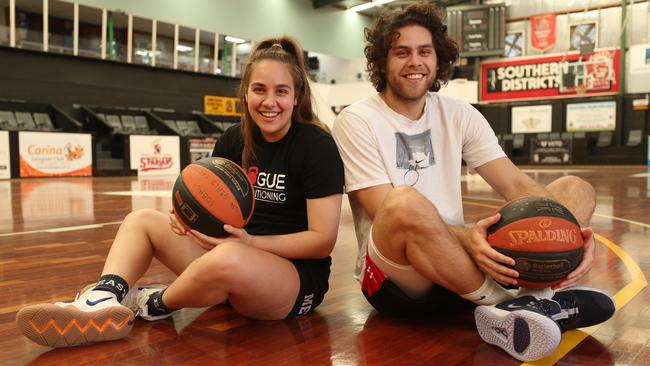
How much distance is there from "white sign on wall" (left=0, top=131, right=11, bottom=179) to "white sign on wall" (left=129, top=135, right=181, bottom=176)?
8.05ft

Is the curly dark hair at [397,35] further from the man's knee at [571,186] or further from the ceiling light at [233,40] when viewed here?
the ceiling light at [233,40]

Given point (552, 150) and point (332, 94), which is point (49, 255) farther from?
point (332, 94)

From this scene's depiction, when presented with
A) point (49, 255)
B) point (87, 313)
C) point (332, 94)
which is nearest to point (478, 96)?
point (332, 94)

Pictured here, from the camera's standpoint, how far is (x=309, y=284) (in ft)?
5.39

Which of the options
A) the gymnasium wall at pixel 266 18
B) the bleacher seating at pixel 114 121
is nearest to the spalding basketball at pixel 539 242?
the bleacher seating at pixel 114 121

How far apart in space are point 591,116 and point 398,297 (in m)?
15.9

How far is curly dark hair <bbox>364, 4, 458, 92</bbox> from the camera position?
1.86 meters

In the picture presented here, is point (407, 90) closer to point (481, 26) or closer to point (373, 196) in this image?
point (373, 196)

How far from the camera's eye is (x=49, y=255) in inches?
113

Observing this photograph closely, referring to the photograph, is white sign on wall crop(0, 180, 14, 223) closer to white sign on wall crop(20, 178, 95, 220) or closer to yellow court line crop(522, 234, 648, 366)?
white sign on wall crop(20, 178, 95, 220)

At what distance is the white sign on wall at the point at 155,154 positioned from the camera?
1241 cm

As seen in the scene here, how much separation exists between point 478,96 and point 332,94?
5059mm

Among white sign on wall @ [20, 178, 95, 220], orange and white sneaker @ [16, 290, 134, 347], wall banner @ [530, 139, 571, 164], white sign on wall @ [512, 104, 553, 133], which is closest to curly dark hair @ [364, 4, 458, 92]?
orange and white sneaker @ [16, 290, 134, 347]

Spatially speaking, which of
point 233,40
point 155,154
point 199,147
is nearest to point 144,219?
point 155,154
